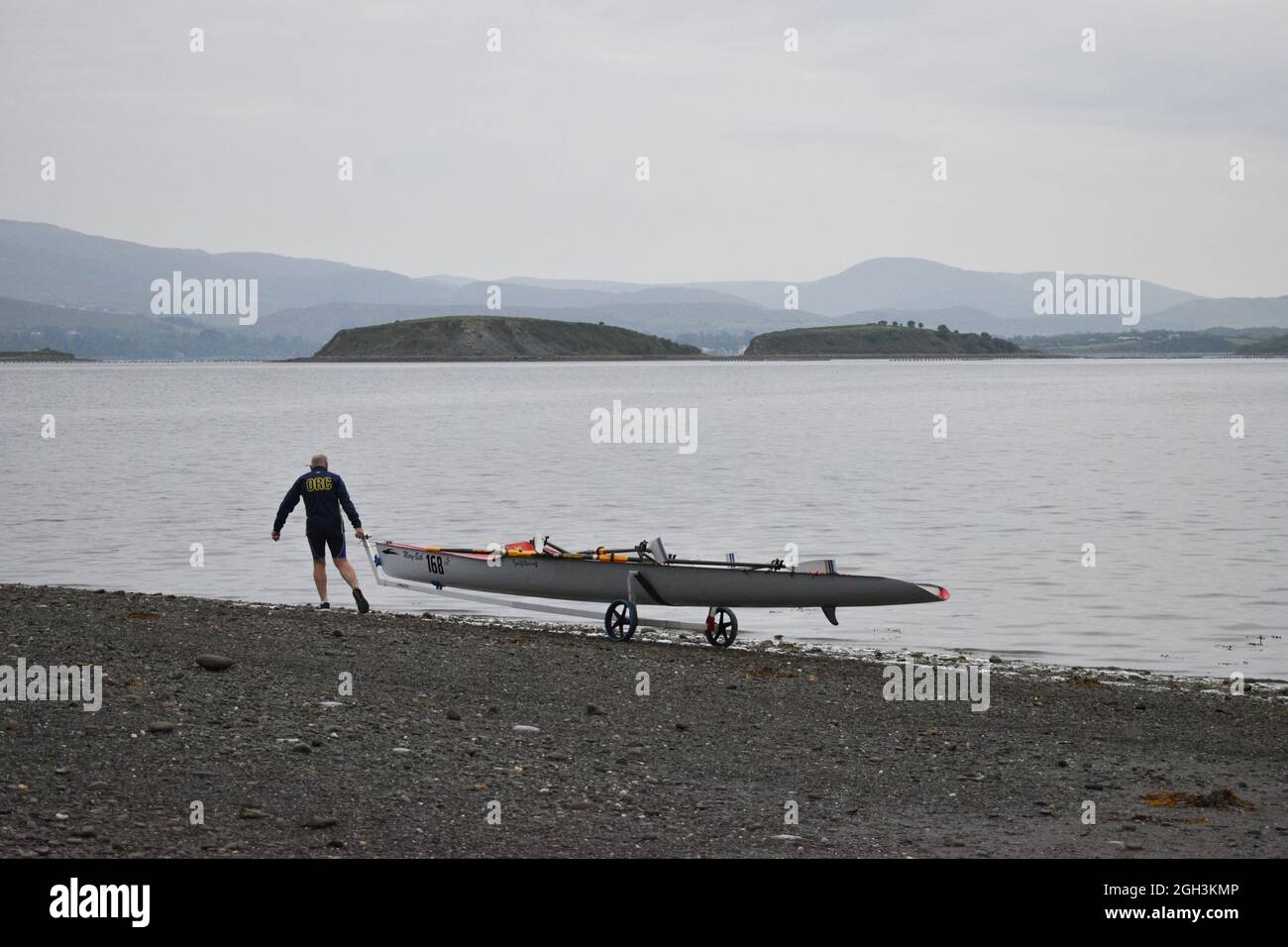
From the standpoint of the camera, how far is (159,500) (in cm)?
4419

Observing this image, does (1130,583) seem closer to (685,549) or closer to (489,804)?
(685,549)

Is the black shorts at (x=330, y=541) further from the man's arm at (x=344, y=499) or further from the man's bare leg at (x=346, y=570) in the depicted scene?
the man's arm at (x=344, y=499)

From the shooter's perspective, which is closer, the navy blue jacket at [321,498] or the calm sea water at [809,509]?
the navy blue jacket at [321,498]

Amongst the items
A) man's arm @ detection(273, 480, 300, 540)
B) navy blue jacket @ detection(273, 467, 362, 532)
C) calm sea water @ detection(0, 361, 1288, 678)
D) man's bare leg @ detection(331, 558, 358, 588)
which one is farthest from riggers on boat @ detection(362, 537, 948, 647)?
calm sea water @ detection(0, 361, 1288, 678)

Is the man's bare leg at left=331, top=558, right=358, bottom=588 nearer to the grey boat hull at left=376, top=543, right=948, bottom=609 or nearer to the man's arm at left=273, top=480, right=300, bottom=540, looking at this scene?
the man's arm at left=273, top=480, right=300, bottom=540

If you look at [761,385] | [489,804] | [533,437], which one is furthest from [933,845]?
[761,385]

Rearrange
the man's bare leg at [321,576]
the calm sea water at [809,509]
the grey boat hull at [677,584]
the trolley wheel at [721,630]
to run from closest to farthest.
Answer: the grey boat hull at [677,584]
the trolley wheel at [721,630]
the man's bare leg at [321,576]
the calm sea water at [809,509]

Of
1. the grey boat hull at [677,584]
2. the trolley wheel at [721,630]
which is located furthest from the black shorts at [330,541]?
the trolley wheel at [721,630]

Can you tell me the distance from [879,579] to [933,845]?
968 centimetres

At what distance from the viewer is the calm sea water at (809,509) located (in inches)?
914

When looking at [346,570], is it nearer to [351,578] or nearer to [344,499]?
[351,578]

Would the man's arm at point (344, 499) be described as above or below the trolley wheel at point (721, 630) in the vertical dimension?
above

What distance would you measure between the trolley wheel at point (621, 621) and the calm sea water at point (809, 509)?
8.88 ft
